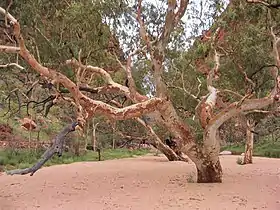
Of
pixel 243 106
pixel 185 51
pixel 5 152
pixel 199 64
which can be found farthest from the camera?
pixel 5 152

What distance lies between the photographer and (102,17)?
38.3ft

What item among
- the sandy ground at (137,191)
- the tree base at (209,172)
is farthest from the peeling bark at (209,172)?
the sandy ground at (137,191)

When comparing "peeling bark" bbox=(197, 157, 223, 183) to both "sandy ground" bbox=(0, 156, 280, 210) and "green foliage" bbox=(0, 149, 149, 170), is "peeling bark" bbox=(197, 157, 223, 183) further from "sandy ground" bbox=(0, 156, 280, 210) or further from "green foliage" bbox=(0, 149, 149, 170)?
"green foliage" bbox=(0, 149, 149, 170)

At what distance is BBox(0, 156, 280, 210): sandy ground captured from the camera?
931 cm

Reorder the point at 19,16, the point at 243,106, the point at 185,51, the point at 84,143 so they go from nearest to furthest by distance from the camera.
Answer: the point at 19,16
the point at 243,106
the point at 185,51
the point at 84,143

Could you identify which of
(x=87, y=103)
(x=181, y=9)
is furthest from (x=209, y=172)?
(x=181, y=9)

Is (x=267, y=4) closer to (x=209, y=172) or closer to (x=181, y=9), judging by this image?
(x=181, y=9)

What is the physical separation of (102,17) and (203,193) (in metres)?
5.07

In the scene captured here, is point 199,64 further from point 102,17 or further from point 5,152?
point 5,152

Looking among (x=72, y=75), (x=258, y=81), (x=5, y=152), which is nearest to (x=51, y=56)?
(x=72, y=75)

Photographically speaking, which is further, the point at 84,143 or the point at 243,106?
the point at 84,143

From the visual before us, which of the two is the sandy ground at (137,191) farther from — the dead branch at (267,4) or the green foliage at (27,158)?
the dead branch at (267,4)

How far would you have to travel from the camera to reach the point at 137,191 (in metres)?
11.2

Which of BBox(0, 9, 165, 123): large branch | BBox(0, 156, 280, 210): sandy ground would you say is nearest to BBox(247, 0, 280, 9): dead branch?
BBox(0, 9, 165, 123): large branch
